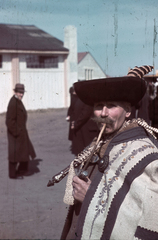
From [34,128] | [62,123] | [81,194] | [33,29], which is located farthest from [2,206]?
[33,29]

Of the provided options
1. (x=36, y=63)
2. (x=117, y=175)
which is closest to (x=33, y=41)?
(x=36, y=63)

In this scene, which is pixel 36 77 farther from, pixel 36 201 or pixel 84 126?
pixel 36 201

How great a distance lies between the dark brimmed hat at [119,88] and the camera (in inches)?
75.0

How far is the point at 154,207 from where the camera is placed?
157 centimetres

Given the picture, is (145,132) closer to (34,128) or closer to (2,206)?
(2,206)

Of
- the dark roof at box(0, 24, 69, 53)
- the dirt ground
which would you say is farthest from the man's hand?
the dark roof at box(0, 24, 69, 53)

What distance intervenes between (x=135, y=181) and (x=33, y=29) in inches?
736

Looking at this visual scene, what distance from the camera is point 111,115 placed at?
6.17 ft

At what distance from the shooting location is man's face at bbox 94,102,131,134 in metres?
1.88

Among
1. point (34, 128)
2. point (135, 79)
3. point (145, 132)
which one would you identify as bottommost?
point (34, 128)

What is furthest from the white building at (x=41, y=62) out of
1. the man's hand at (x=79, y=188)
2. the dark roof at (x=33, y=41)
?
the man's hand at (x=79, y=188)

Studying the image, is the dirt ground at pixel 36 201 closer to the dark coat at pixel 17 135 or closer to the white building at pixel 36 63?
the dark coat at pixel 17 135

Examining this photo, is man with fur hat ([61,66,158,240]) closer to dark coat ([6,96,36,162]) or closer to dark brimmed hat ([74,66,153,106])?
dark brimmed hat ([74,66,153,106])

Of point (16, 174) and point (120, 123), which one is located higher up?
point (120, 123)
